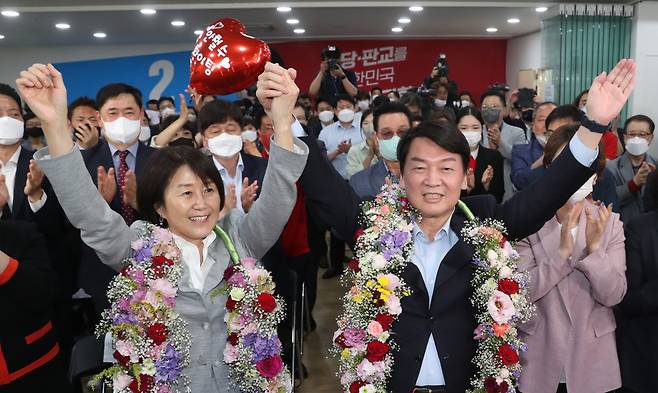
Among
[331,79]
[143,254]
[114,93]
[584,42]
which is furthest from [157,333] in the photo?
[584,42]

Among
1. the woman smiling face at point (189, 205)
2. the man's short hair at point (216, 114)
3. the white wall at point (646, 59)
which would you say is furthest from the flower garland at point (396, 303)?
the white wall at point (646, 59)

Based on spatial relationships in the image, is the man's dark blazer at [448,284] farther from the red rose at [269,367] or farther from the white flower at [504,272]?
the red rose at [269,367]

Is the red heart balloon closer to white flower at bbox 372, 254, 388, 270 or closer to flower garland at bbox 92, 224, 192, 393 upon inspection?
flower garland at bbox 92, 224, 192, 393

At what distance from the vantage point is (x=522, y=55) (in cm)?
1398

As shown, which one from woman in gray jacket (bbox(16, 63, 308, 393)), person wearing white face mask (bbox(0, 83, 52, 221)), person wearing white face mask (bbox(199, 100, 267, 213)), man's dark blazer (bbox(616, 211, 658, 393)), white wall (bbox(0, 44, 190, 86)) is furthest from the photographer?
white wall (bbox(0, 44, 190, 86))

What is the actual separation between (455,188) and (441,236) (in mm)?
185

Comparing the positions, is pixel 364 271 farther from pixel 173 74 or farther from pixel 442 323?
pixel 173 74

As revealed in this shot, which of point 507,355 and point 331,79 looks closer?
point 507,355

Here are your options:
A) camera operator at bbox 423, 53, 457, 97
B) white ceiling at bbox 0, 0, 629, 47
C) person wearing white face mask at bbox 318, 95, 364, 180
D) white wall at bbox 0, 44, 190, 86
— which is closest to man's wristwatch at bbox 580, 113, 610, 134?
person wearing white face mask at bbox 318, 95, 364, 180

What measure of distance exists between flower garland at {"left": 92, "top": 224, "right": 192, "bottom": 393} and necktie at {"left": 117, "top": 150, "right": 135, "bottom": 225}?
115 cm

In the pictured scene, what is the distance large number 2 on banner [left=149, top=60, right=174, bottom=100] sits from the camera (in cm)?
1466

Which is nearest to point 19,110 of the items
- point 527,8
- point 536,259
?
point 536,259

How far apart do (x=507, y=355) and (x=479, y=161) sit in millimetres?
2345

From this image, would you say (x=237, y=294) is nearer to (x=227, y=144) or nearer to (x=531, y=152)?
(x=227, y=144)
